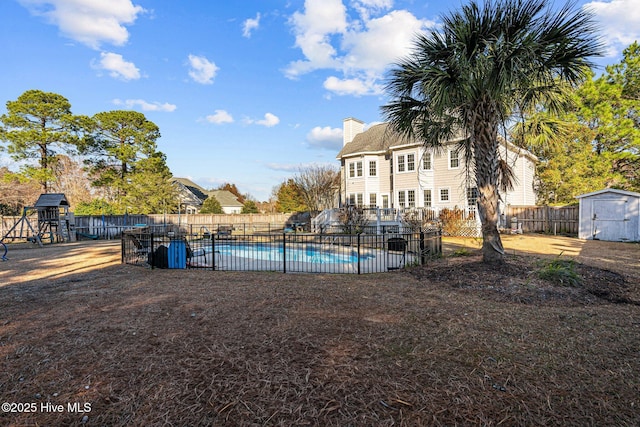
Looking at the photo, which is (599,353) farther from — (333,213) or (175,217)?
(175,217)

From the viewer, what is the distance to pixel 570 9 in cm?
681

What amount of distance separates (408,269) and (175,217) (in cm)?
2379

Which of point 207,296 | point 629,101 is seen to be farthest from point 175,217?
point 629,101

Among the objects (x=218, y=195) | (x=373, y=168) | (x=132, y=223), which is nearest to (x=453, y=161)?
(x=373, y=168)

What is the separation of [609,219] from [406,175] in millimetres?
11775

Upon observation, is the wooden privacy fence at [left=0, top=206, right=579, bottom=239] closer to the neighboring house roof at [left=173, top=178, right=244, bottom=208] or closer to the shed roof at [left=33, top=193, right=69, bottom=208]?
the shed roof at [left=33, top=193, right=69, bottom=208]

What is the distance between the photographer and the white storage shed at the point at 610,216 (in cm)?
1515

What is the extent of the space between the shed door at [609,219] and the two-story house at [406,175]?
4650 millimetres

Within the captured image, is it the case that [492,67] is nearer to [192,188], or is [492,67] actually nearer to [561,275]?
[561,275]

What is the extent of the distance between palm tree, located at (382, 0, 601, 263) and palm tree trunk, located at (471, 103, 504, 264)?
0.02m

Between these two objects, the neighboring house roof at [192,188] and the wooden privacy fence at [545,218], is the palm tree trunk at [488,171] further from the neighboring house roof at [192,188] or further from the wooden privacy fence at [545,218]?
the neighboring house roof at [192,188]

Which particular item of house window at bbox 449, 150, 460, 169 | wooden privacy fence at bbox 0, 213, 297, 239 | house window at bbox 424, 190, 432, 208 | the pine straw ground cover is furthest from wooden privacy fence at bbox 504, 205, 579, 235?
wooden privacy fence at bbox 0, 213, 297, 239

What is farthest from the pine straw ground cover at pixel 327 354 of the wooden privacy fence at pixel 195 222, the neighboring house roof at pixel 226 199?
the neighboring house roof at pixel 226 199

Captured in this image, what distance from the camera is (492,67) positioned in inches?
279
